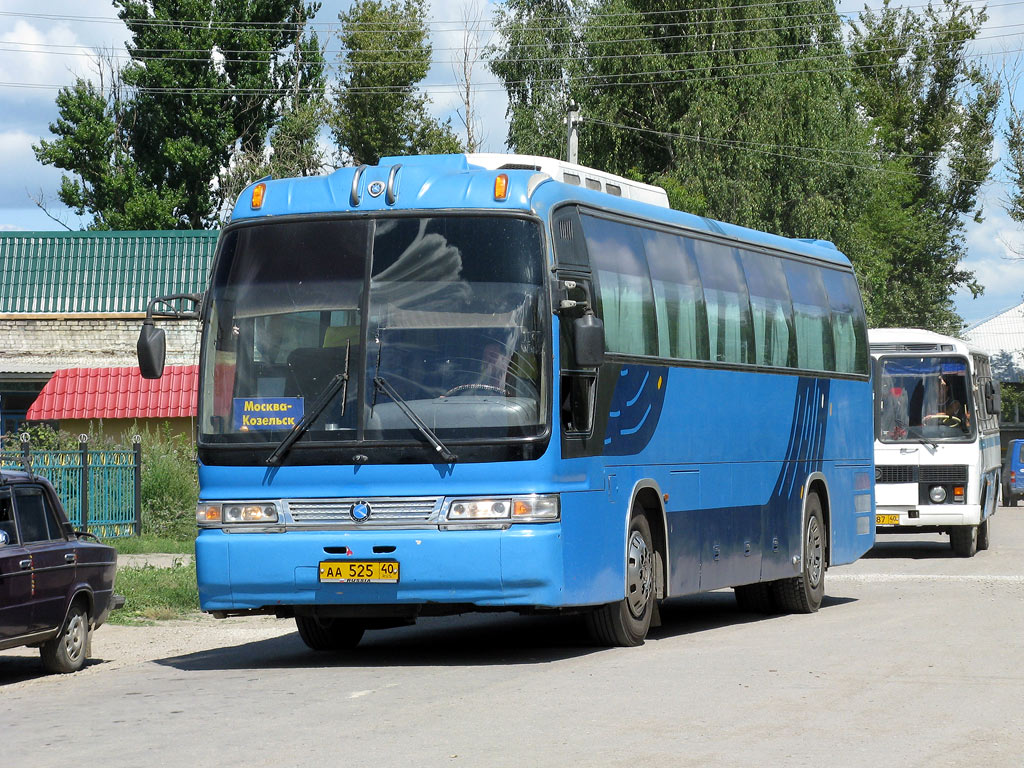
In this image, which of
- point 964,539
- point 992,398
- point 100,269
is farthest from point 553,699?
point 100,269

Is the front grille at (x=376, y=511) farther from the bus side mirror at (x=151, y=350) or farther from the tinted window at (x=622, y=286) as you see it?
the tinted window at (x=622, y=286)

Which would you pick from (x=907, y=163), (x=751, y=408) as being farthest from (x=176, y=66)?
(x=751, y=408)

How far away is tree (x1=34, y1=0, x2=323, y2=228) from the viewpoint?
179 feet

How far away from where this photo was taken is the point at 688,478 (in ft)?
47.8

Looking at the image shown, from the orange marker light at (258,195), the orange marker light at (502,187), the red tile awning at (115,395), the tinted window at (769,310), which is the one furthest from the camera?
the red tile awning at (115,395)

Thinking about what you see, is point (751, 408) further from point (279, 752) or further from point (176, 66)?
point (176, 66)

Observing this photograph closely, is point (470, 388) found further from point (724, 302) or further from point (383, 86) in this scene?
point (383, 86)

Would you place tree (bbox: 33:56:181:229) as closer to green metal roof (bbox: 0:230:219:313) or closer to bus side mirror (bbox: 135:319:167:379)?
green metal roof (bbox: 0:230:219:313)

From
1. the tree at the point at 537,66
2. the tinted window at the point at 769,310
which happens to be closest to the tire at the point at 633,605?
the tinted window at the point at 769,310

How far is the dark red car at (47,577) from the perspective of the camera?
1223 cm

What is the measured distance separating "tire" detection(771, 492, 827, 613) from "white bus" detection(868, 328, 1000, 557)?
7726 mm

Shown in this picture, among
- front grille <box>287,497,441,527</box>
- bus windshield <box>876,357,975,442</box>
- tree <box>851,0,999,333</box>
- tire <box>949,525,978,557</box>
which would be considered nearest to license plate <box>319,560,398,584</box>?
front grille <box>287,497,441,527</box>

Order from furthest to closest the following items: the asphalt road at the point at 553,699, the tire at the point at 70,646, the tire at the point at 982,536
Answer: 1. the tire at the point at 982,536
2. the tire at the point at 70,646
3. the asphalt road at the point at 553,699

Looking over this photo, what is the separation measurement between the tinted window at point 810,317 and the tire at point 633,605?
15.5 feet
